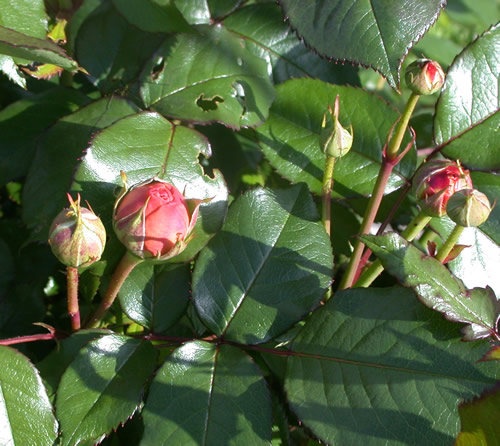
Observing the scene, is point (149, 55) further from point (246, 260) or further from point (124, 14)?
point (246, 260)

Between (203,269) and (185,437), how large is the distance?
0.17 m

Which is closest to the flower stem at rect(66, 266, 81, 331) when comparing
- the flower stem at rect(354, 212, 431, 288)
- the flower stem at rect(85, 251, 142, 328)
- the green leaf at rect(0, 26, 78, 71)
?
the flower stem at rect(85, 251, 142, 328)

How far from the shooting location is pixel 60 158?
87cm

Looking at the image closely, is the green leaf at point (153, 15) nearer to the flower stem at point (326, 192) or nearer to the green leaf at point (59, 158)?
the green leaf at point (59, 158)

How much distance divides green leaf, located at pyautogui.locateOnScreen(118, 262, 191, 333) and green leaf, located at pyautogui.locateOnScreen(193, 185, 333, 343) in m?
0.04

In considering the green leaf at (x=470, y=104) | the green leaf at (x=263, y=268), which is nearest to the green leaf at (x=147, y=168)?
the green leaf at (x=263, y=268)

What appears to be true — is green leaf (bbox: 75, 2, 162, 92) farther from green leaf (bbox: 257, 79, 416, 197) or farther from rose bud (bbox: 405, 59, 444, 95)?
rose bud (bbox: 405, 59, 444, 95)

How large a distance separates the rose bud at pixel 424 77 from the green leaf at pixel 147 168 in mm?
218

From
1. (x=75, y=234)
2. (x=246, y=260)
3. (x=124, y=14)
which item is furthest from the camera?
Result: (x=124, y=14)

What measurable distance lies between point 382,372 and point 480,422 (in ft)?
0.33

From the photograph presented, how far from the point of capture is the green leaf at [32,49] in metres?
0.66

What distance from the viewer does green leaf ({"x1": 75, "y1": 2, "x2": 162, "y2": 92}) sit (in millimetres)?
945

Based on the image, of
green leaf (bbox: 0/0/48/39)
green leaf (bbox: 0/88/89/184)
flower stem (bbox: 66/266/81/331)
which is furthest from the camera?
green leaf (bbox: 0/88/89/184)

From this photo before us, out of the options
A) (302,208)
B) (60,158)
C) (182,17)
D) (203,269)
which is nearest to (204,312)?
(203,269)
